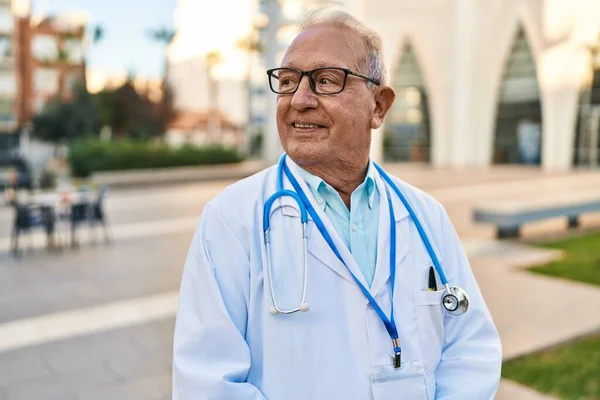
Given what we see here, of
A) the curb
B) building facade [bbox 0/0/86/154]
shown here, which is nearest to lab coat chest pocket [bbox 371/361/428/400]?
the curb

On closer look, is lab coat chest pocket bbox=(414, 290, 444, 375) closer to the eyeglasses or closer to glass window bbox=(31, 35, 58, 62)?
the eyeglasses

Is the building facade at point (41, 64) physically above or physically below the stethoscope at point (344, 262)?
above

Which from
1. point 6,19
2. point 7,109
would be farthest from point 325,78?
point 6,19

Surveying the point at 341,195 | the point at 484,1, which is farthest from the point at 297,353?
the point at 484,1

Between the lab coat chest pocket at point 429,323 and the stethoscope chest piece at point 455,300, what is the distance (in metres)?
0.02

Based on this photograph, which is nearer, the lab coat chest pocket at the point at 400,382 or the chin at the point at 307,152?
the lab coat chest pocket at the point at 400,382

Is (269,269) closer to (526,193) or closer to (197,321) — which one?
(197,321)

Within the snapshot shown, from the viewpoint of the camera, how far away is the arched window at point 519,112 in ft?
107

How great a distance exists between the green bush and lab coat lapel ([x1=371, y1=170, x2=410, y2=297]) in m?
24.0

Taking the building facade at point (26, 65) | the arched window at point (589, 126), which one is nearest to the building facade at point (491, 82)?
the arched window at point (589, 126)

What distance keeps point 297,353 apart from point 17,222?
8.80 m

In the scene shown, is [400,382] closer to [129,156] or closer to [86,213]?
[86,213]

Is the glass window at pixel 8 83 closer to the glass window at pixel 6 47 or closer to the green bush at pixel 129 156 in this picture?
the glass window at pixel 6 47

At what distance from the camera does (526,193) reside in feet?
59.4
